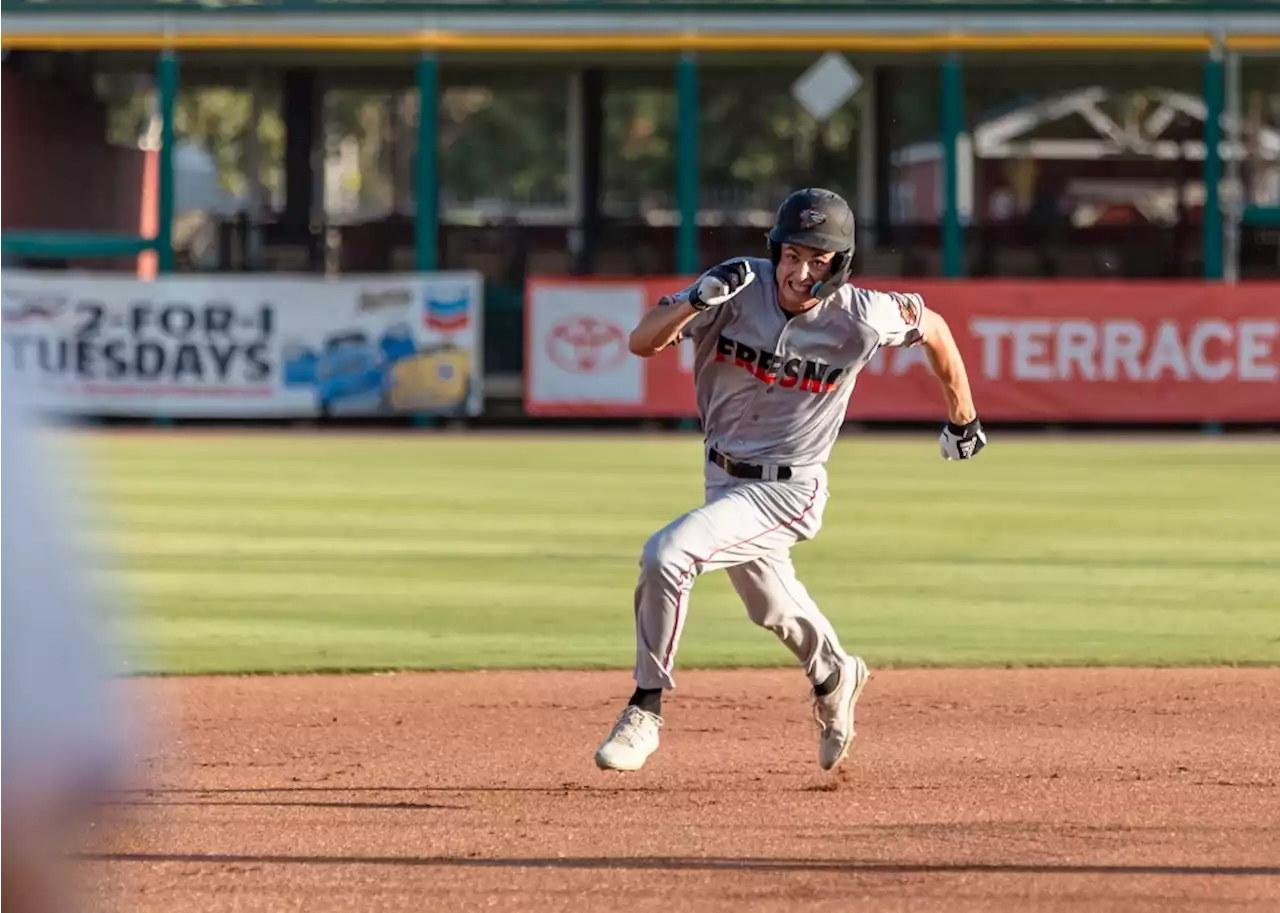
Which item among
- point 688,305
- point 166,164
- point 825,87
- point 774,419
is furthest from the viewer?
point 166,164

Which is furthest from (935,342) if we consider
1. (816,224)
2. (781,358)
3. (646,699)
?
(646,699)

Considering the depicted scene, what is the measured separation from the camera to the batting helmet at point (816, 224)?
7.03 meters

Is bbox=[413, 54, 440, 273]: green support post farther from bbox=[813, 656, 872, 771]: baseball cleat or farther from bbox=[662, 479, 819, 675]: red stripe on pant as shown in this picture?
bbox=[662, 479, 819, 675]: red stripe on pant

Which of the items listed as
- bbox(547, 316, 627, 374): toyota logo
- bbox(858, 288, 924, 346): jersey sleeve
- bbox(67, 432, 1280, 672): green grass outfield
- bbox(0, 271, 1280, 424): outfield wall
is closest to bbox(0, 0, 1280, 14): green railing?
bbox(0, 271, 1280, 424): outfield wall

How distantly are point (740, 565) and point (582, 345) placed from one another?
19.0 meters

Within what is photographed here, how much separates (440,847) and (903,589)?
7.27 metres

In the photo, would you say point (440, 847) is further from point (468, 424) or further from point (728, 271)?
point (468, 424)

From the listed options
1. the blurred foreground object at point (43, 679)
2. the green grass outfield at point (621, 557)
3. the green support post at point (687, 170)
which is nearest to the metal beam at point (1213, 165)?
the green grass outfield at point (621, 557)

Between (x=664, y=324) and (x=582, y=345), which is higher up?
(x=582, y=345)

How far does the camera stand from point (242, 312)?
86.5 ft

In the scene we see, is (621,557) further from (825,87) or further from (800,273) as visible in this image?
(825,87)

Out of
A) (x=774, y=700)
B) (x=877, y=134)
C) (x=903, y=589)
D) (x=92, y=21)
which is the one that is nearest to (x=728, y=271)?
(x=774, y=700)

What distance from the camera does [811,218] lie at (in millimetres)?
7023

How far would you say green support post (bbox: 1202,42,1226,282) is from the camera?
2770cm
